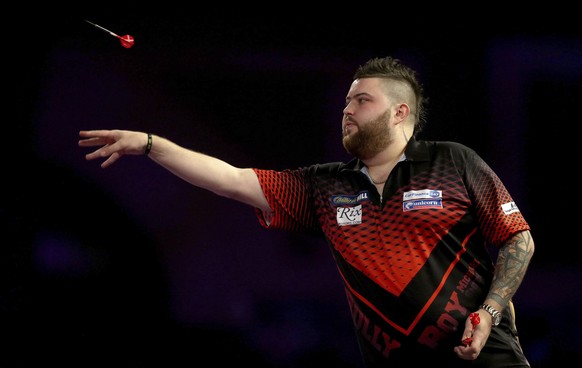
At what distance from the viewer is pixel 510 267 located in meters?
1.97

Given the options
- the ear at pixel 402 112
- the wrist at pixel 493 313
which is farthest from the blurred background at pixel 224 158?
the wrist at pixel 493 313

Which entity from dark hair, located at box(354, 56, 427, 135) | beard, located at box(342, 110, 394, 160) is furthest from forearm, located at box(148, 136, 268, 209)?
dark hair, located at box(354, 56, 427, 135)

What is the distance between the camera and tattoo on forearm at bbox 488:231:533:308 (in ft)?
6.40

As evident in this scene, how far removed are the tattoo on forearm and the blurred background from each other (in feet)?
5.23

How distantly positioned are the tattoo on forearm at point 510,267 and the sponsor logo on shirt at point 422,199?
0.87 feet

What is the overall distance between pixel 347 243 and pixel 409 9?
83.7 inches

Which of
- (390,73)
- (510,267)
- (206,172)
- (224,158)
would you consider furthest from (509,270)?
(224,158)

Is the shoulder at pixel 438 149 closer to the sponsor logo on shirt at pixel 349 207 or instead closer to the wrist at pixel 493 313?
the sponsor logo on shirt at pixel 349 207

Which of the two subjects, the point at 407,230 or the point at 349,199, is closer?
the point at 407,230

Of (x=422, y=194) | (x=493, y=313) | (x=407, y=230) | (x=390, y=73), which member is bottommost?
(x=493, y=313)

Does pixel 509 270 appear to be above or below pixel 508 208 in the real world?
below

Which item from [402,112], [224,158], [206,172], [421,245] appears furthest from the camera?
[224,158]

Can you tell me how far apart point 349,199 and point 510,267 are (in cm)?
60

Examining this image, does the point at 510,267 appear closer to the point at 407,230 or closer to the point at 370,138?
the point at 407,230
